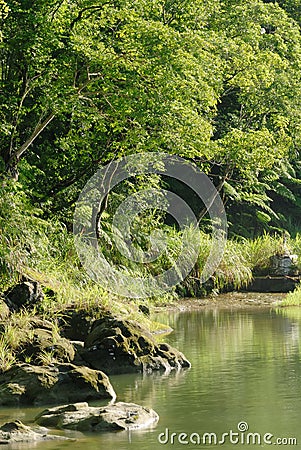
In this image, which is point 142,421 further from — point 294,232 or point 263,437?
point 294,232

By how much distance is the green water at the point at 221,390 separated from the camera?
9.14 metres

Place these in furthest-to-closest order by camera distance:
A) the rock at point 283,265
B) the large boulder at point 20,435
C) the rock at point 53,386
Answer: the rock at point 283,265
the rock at point 53,386
the large boulder at point 20,435

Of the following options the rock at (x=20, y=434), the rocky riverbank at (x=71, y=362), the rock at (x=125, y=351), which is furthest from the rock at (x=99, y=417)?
the rock at (x=125, y=351)

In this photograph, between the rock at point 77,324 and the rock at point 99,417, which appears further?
the rock at point 77,324

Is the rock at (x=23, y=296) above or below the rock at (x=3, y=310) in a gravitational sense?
above

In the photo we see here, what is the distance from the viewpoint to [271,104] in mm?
28641

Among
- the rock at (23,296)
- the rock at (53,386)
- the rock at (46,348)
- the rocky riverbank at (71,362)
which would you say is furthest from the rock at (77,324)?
the rock at (53,386)

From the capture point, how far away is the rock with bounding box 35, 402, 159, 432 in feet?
30.8

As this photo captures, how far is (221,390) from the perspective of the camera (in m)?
11.4

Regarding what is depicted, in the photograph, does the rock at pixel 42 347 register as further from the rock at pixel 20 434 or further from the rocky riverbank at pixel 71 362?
the rock at pixel 20 434

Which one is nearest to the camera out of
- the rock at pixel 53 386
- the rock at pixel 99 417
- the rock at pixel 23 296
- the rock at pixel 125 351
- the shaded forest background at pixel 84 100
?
the rock at pixel 99 417

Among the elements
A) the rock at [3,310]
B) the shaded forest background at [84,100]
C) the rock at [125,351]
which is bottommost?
the rock at [125,351]

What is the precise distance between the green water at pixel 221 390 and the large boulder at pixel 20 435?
19cm

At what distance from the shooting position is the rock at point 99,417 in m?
9.38
